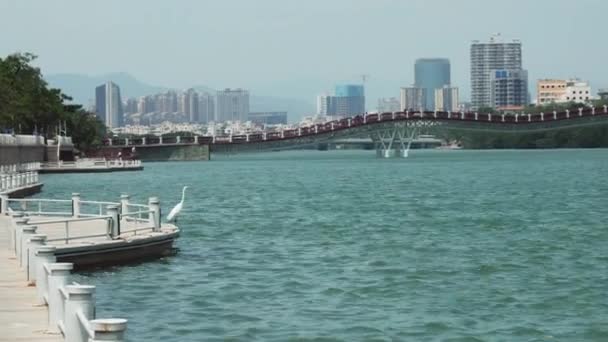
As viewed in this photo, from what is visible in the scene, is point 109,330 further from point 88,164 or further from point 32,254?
point 88,164

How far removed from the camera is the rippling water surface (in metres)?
23.5

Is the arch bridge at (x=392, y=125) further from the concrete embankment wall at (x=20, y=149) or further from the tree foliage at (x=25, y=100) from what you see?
the concrete embankment wall at (x=20, y=149)

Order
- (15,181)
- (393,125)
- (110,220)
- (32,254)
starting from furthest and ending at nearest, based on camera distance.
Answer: (393,125) → (15,181) → (110,220) → (32,254)

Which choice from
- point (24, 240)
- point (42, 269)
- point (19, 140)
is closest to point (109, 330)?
point (42, 269)

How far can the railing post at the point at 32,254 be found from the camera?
21562 millimetres

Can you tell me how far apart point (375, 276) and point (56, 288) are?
16623 mm

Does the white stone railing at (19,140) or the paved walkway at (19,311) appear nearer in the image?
the paved walkway at (19,311)

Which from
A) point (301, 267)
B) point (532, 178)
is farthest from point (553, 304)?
point (532, 178)

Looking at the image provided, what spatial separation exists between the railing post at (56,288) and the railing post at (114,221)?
14084 mm

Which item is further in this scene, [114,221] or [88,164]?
[88,164]

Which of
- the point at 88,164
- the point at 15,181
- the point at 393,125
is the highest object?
the point at 393,125

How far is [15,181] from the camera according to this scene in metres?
66.4

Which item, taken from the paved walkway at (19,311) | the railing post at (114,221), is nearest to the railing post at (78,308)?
the paved walkway at (19,311)

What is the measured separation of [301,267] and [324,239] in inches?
406
